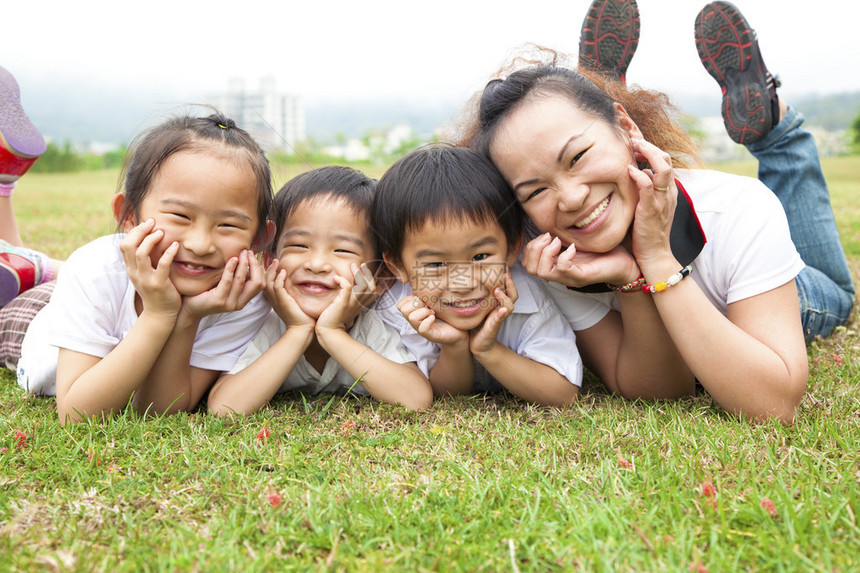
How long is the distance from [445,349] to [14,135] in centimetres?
311

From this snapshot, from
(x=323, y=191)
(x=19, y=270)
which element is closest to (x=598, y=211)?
(x=323, y=191)

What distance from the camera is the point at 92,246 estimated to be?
3129 mm

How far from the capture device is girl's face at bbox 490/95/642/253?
269 cm

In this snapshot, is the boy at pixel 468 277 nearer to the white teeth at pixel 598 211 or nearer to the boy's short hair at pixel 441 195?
the boy's short hair at pixel 441 195

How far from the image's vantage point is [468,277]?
9.20ft

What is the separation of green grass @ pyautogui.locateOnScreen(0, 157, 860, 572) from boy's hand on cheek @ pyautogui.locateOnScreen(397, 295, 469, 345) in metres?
0.35

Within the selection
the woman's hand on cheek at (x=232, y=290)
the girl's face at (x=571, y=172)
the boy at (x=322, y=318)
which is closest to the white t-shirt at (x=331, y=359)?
the boy at (x=322, y=318)

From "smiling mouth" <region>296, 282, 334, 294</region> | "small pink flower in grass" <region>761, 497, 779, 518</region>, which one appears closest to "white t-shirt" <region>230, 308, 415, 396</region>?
"smiling mouth" <region>296, 282, 334, 294</region>

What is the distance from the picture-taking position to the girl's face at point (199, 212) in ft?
9.07

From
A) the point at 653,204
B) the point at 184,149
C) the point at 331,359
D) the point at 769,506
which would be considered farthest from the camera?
the point at 331,359

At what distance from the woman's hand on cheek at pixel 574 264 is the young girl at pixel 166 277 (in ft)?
3.90

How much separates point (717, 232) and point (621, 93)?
854 millimetres

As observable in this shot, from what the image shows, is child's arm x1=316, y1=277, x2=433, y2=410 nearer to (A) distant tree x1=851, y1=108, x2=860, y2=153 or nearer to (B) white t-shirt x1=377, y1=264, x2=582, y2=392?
(B) white t-shirt x1=377, y1=264, x2=582, y2=392

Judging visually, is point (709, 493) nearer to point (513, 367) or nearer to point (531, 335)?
point (513, 367)
